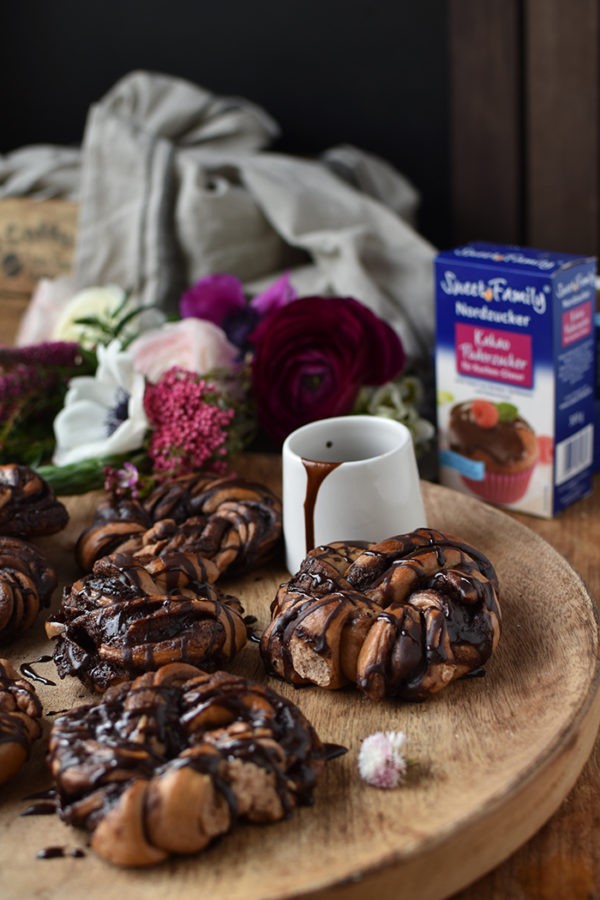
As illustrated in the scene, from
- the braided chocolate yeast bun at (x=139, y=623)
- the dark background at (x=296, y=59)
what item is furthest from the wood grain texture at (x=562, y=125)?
the braided chocolate yeast bun at (x=139, y=623)

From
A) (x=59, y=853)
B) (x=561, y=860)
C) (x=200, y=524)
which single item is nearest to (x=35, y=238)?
(x=200, y=524)

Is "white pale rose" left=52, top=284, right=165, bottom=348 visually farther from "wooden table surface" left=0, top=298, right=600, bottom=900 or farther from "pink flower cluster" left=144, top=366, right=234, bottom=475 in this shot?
"wooden table surface" left=0, top=298, right=600, bottom=900

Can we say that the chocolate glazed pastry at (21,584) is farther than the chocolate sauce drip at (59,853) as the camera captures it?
Yes

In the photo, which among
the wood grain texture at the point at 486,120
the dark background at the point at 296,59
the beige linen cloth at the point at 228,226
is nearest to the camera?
the beige linen cloth at the point at 228,226

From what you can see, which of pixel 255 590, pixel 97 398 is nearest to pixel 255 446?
pixel 97 398

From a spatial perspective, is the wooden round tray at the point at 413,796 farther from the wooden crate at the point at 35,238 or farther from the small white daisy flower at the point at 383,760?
the wooden crate at the point at 35,238

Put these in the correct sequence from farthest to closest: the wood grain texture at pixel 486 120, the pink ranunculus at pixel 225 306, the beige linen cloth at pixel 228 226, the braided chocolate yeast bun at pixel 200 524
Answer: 1. the wood grain texture at pixel 486 120
2. the beige linen cloth at pixel 228 226
3. the pink ranunculus at pixel 225 306
4. the braided chocolate yeast bun at pixel 200 524

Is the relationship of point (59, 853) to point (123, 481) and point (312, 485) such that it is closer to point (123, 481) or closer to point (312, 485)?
point (312, 485)

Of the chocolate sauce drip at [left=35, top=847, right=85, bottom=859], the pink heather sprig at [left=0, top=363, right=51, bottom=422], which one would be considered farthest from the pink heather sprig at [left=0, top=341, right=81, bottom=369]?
the chocolate sauce drip at [left=35, top=847, right=85, bottom=859]

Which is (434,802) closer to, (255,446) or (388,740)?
(388,740)
